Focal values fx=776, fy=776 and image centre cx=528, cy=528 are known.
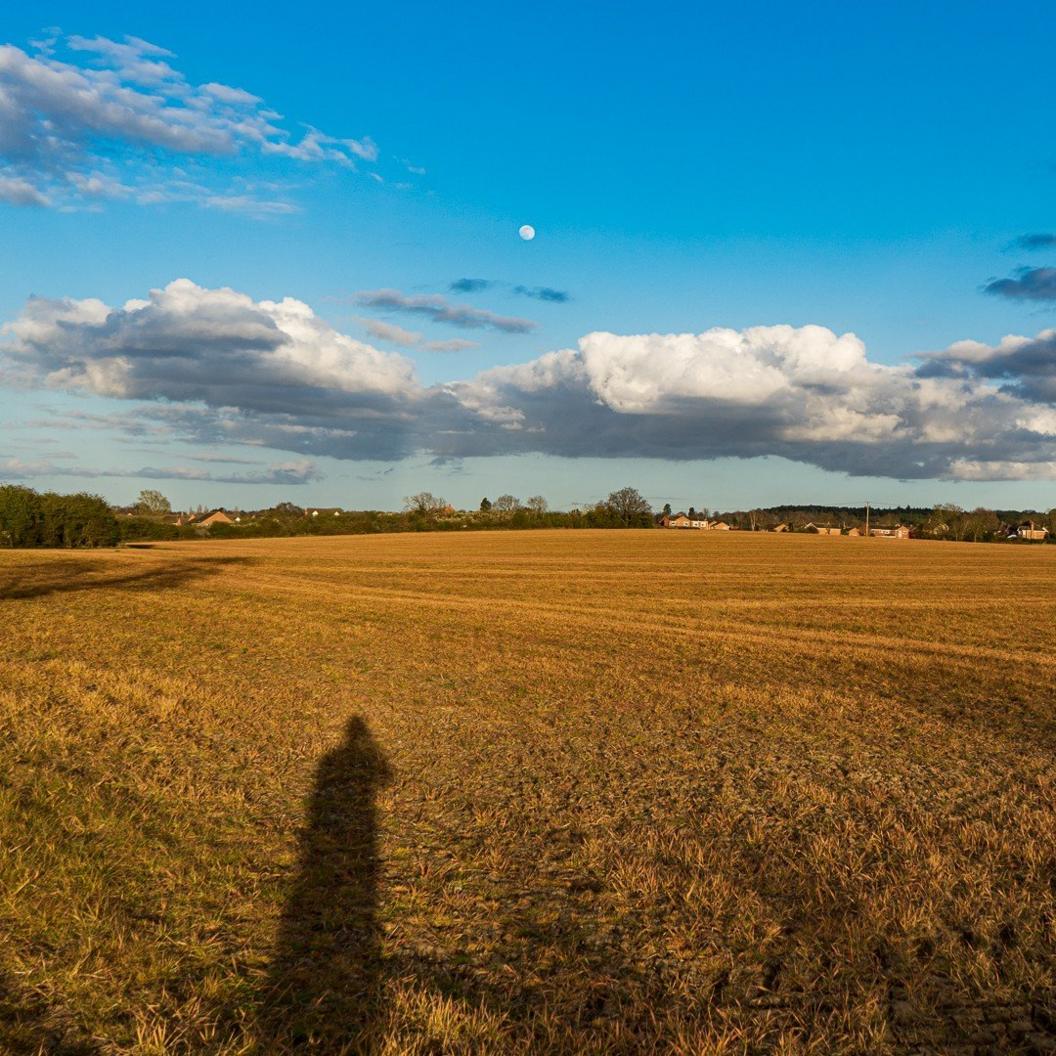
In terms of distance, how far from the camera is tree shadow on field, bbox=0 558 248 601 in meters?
27.1

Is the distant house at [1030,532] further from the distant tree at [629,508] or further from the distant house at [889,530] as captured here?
the distant tree at [629,508]

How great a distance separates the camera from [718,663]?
1556 centimetres

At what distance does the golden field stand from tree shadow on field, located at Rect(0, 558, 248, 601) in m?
13.9

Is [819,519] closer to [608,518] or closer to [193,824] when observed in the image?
[608,518]

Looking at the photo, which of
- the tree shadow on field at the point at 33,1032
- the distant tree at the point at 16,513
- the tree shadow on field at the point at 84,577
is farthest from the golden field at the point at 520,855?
the distant tree at the point at 16,513

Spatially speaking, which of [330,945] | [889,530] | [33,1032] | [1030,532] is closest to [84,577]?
[330,945]

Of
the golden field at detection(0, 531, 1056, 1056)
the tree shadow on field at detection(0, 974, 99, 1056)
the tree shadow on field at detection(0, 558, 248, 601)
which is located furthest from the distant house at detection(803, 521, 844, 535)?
the tree shadow on field at detection(0, 974, 99, 1056)

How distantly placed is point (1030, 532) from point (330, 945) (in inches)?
7701

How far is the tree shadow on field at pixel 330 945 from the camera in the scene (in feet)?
13.1

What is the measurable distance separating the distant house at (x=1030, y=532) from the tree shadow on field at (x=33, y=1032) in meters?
175

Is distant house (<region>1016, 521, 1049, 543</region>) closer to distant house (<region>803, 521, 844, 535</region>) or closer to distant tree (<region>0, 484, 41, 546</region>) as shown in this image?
distant house (<region>803, 521, 844, 535</region>)

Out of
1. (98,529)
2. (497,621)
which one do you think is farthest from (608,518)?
(497,621)

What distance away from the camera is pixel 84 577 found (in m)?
32.2

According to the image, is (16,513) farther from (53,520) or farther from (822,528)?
(822,528)
